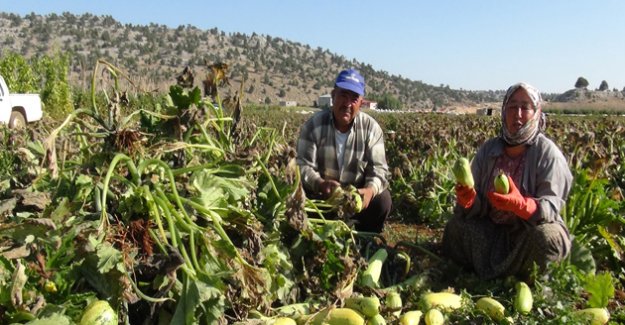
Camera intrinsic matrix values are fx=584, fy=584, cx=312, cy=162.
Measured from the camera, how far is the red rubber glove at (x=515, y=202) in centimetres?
371

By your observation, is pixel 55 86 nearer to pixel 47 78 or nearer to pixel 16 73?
pixel 47 78

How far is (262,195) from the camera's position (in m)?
3.50

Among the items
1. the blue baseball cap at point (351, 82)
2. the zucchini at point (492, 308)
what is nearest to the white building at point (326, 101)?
the blue baseball cap at point (351, 82)

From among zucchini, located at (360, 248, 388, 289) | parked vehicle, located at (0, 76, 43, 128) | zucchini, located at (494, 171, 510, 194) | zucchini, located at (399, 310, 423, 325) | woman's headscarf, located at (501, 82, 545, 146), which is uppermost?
woman's headscarf, located at (501, 82, 545, 146)

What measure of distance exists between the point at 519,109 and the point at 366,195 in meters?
1.32

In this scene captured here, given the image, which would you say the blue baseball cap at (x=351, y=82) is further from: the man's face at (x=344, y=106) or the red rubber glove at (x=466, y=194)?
the red rubber glove at (x=466, y=194)

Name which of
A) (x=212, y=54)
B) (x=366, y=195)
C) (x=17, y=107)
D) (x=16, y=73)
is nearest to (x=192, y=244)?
(x=366, y=195)

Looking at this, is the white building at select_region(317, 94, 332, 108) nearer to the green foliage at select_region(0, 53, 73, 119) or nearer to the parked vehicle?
the parked vehicle

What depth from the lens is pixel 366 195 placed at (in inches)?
182

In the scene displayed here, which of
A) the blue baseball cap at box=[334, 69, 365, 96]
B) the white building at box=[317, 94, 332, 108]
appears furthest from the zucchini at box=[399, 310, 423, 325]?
the white building at box=[317, 94, 332, 108]

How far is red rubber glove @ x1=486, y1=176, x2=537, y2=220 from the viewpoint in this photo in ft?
12.2

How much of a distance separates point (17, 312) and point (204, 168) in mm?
1139

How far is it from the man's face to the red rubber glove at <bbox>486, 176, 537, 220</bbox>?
1457mm

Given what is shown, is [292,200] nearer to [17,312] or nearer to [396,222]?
[17,312]
